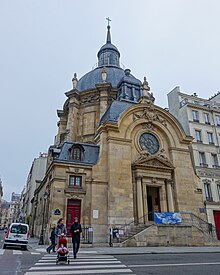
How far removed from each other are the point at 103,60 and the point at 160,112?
24752 millimetres

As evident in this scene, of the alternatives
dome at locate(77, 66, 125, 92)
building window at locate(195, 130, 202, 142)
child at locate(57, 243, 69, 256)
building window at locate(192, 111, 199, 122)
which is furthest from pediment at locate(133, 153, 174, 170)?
dome at locate(77, 66, 125, 92)

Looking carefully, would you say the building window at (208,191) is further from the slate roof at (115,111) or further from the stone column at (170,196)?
the slate roof at (115,111)

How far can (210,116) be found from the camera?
1243 inches

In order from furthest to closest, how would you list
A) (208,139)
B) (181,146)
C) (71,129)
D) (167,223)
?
(71,129) < (208,139) < (181,146) < (167,223)

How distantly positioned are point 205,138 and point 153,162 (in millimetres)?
10337

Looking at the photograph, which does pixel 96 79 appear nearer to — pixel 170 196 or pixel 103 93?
pixel 103 93

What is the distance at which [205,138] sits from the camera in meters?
29.9

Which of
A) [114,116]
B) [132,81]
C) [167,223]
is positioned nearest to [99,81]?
[132,81]

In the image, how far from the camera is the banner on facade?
19.8 m

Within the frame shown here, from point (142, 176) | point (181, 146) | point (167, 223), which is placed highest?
point (181, 146)

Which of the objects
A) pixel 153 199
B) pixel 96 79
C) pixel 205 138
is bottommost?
pixel 153 199

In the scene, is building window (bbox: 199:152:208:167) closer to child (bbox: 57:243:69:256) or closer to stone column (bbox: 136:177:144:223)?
stone column (bbox: 136:177:144:223)

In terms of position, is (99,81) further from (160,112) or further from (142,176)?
(142,176)

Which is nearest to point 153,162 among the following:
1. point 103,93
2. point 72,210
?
point 72,210
